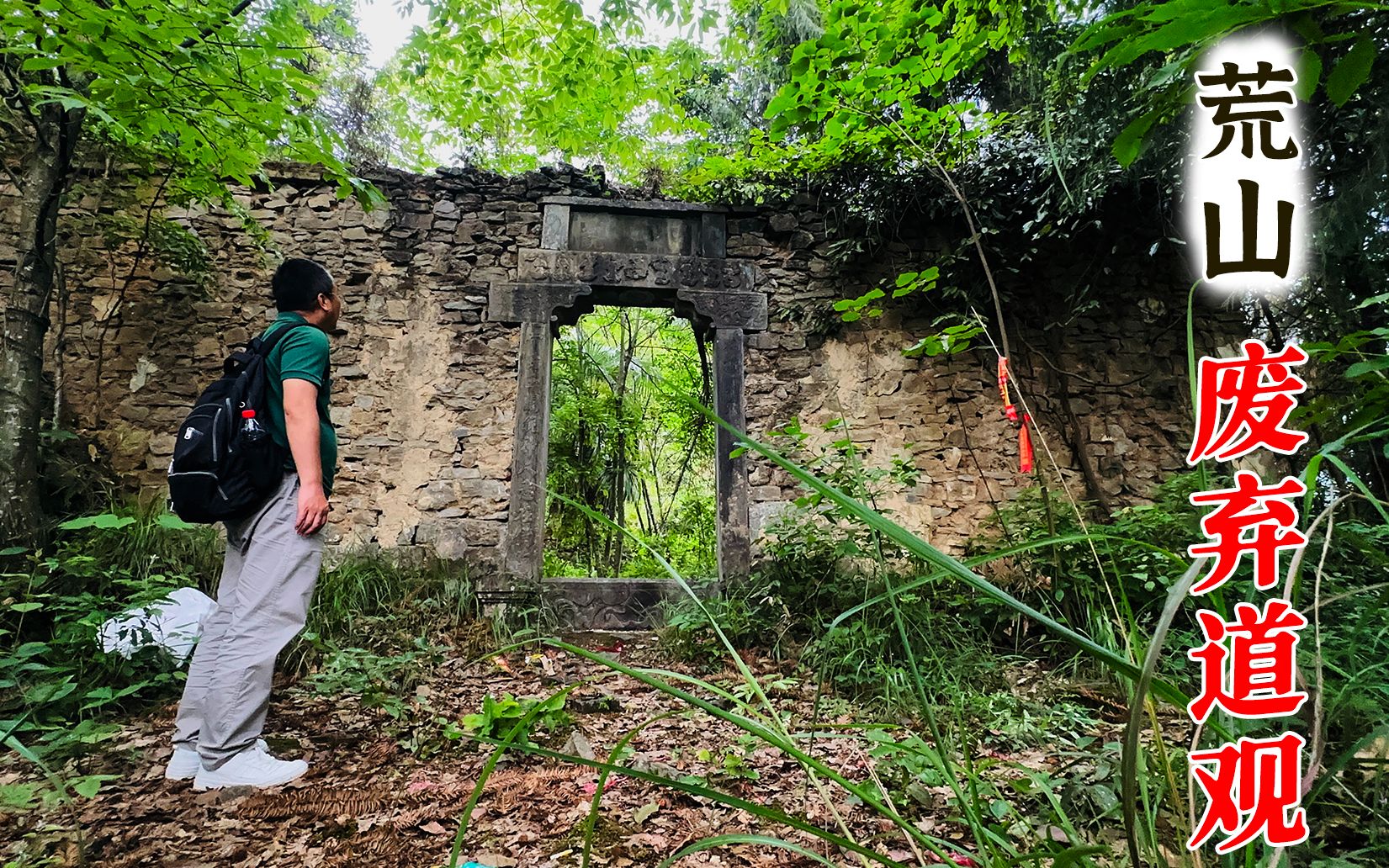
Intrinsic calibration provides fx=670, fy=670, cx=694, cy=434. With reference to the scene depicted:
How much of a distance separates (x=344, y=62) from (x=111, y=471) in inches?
286

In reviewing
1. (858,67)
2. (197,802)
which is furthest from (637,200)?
(197,802)

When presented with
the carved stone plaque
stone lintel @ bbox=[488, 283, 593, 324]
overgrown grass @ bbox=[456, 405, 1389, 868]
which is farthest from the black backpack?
the carved stone plaque

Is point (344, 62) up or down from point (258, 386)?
up

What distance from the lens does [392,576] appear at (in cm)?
392

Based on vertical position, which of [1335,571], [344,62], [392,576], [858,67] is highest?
[344,62]

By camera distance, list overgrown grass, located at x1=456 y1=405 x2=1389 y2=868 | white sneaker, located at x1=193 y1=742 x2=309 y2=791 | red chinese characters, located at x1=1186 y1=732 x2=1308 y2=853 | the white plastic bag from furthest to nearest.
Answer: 1. the white plastic bag
2. white sneaker, located at x1=193 y1=742 x2=309 y2=791
3. red chinese characters, located at x1=1186 y1=732 x2=1308 y2=853
4. overgrown grass, located at x1=456 y1=405 x2=1389 y2=868

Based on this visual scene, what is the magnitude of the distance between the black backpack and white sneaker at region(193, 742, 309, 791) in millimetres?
707

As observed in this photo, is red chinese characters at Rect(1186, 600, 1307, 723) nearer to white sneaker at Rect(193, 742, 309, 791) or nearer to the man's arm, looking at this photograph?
the man's arm

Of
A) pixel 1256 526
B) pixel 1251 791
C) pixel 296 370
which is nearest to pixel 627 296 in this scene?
pixel 296 370

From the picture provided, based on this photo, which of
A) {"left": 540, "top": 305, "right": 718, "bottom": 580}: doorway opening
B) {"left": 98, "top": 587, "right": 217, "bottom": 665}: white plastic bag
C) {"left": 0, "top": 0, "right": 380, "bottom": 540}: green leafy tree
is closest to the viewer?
{"left": 0, "top": 0, "right": 380, "bottom": 540}: green leafy tree

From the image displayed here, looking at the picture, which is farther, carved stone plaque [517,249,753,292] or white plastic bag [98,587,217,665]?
carved stone plaque [517,249,753,292]

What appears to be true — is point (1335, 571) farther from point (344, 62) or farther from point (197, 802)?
point (344, 62)

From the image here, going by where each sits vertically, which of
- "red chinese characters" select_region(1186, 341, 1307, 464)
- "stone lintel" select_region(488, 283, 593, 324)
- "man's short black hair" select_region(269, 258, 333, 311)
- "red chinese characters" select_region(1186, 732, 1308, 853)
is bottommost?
"red chinese characters" select_region(1186, 732, 1308, 853)

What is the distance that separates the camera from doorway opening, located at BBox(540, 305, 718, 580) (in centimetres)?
755
